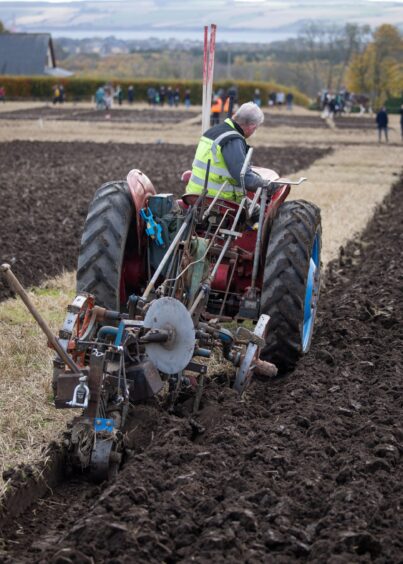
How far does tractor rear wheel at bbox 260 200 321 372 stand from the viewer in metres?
6.81

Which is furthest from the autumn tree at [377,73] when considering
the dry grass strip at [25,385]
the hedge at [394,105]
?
the dry grass strip at [25,385]

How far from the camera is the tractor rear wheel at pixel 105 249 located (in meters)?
6.65

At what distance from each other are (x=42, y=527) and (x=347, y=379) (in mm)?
2690

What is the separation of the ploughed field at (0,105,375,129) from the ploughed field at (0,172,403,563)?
1363 inches

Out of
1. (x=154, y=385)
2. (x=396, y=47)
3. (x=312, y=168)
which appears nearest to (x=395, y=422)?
(x=154, y=385)

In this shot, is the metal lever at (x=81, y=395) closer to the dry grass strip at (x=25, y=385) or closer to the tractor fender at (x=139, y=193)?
the dry grass strip at (x=25, y=385)

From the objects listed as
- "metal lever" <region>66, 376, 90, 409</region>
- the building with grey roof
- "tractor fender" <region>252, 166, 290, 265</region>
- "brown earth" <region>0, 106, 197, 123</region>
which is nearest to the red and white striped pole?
"tractor fender" <region>252, 166, 290, 265</region>

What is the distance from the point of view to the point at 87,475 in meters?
5.50

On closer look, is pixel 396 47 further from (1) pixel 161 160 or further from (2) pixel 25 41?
(1) pixel 161 160

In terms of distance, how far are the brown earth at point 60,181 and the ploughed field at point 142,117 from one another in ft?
45.3

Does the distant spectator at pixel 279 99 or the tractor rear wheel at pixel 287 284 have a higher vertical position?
the tractor rear wheel at pixel 287 284

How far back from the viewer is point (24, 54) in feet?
261

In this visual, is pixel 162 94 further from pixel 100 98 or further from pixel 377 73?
pixel 377 73

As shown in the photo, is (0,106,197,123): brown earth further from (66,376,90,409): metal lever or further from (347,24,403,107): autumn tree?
(66,376,90,409): metal lever
